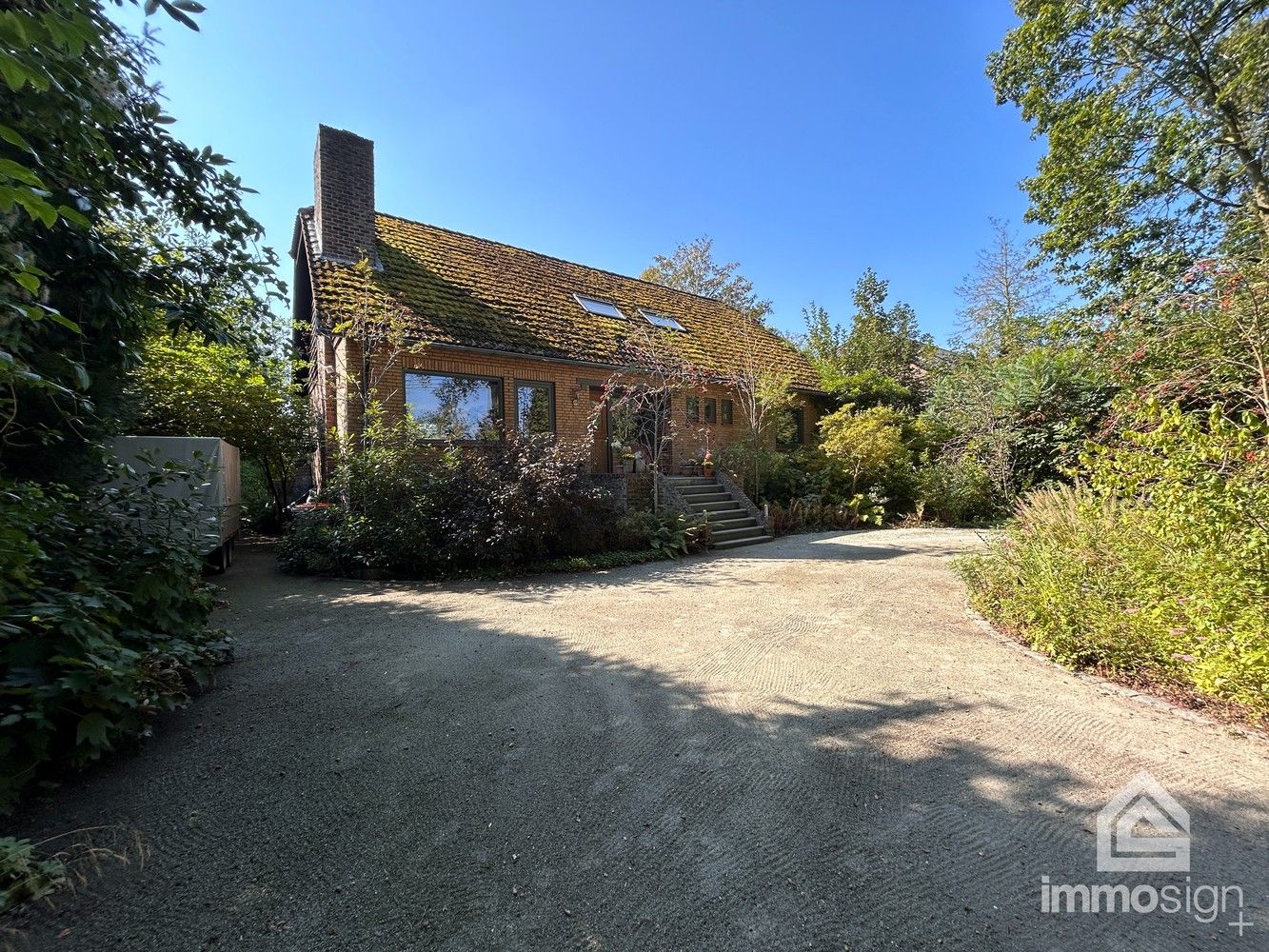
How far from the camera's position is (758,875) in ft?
6.69

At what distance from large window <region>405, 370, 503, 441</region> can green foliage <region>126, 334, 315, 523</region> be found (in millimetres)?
2792

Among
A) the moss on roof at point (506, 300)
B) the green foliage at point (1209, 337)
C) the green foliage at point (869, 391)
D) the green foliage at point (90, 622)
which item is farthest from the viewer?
the green foliage at point (869, 391)

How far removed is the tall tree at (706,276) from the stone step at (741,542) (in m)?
19.6

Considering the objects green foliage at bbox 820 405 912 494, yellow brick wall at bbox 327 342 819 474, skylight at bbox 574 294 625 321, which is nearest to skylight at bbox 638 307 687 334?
skylight at bbox 574 294 625 321

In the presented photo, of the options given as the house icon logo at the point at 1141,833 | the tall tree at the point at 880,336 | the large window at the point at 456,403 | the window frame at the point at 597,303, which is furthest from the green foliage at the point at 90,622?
the tall tree at the point at 880,336

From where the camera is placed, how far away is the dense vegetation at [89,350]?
219 cm

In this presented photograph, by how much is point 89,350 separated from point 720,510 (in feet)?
32.6

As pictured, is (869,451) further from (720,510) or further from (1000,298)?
(1000,298)

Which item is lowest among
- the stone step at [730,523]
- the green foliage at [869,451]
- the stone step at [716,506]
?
the stone step at [730,523]

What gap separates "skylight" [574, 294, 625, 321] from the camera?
47.3 feet

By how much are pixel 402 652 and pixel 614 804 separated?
111 inches

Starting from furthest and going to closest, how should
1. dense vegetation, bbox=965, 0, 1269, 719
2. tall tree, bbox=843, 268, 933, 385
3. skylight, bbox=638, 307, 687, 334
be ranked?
tall tree, bbox=843, 268, 933, 385, skylight, bbox=638, 307, 687, 334, dense vegetation, bbox=965, 0, 1269, 719

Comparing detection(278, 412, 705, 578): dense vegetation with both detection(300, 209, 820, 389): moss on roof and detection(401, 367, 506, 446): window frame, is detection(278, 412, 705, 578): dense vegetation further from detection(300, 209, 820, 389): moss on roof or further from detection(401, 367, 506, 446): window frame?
detection(300, 209, 820, 389): moss on roof

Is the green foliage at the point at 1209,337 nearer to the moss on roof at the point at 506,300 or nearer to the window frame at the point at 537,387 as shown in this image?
the moss on roof at the point at 506,300
